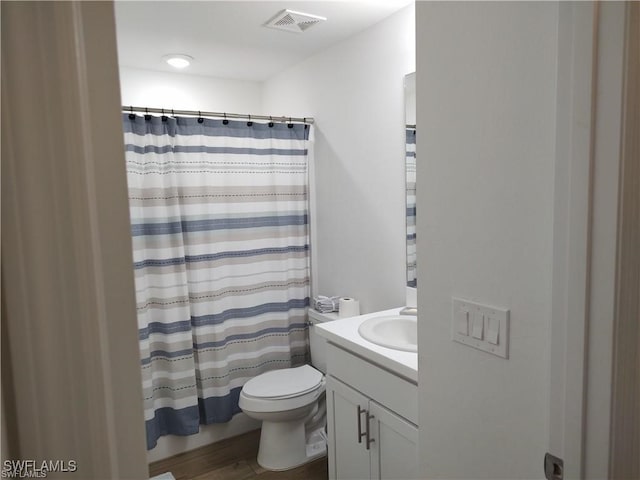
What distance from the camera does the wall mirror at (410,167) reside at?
7.18ft

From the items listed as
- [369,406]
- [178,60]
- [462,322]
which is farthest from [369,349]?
[178,60]

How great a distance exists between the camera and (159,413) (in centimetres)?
261

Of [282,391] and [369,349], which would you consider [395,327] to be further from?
[282,391]

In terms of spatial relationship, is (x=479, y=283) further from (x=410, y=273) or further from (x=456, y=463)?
(x=410, y=273)

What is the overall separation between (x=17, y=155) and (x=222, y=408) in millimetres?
2718

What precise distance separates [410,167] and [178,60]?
179 centimetres

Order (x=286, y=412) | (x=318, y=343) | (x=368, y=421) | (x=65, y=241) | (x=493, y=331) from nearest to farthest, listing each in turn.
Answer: (x=65, y=241)
(x=493, y=331)
(x=368, y=421)
(x=286, y=412)
(x=318, y=343)

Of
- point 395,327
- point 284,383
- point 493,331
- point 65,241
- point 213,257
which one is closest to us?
point 65,241

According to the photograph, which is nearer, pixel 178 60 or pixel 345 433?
pixel 345 433

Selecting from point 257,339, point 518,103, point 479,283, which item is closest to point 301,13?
point 518,103

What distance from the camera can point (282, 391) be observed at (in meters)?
2.43

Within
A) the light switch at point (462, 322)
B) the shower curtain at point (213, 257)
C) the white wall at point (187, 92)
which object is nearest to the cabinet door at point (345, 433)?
the light switch at point (462, 322)

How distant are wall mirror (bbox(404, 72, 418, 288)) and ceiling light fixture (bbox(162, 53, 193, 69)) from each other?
1549 mm

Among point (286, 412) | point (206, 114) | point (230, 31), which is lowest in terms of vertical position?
point (286, 412)
